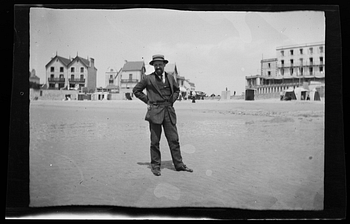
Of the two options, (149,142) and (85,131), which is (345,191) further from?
(85,131)

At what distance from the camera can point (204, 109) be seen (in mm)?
4039

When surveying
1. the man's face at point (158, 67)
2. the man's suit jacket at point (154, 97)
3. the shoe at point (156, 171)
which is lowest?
the shoe at point (156, 171)

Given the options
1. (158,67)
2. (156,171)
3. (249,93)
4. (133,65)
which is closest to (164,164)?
(156,171)

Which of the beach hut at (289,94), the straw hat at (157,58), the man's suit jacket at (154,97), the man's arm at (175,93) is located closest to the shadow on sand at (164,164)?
the man's suit jacket at (154,97)

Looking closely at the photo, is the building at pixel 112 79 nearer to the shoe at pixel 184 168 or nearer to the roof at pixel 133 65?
the roof at pixel 133 65

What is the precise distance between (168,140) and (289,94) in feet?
5.90

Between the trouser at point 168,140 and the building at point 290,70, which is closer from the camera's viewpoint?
the trouser at point 168,140

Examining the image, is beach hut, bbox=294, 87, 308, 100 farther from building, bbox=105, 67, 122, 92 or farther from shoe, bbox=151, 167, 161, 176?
building, bbox=105, 67, 122, 92

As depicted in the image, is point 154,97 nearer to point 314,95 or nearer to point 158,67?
point 158,67

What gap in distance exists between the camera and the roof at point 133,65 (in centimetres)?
376

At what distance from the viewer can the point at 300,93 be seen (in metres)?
3.95

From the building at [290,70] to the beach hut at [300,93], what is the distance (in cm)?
5

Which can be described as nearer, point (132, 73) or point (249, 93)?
point (132, 73)

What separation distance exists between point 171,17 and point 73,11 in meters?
1.29
